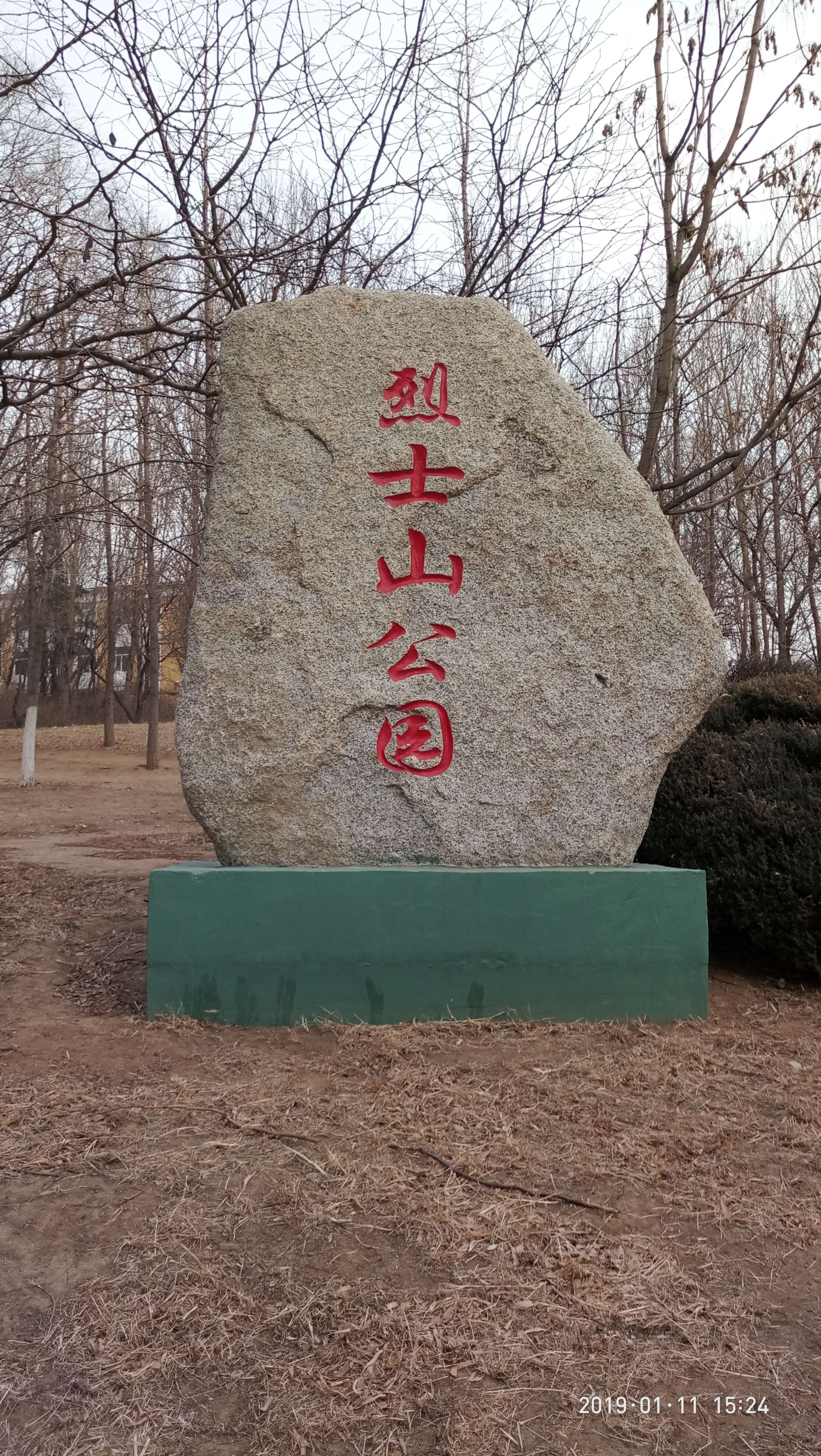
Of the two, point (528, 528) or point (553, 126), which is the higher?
point (553, 126)

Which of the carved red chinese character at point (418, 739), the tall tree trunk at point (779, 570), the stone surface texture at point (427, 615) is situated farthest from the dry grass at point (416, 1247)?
the tall tree trunk at point (779, 570)

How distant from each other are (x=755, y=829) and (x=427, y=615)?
1.78 m

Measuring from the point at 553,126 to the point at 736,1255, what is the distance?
5.38 m

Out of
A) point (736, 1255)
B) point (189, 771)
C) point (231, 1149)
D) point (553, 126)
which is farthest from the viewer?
point (553, 126)

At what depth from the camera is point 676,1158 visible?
9.09 feet

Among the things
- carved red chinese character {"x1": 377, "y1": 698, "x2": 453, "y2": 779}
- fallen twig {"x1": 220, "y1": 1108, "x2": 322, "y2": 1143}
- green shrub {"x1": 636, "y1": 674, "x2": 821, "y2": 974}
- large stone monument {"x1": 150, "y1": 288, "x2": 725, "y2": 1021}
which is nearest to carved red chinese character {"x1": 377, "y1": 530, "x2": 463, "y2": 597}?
large stone monument {"x1": 150, "y1": 288, "x2": 725, "y2": 1021}

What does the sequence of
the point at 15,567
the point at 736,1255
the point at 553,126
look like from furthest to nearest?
1. the point at 15,567
2. the point at 553,126
3. the point at 736,1255

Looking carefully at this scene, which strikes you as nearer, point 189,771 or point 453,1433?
point 453,1433

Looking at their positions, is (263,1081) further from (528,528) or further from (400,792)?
(528,528)

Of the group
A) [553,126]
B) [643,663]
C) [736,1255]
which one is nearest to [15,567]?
[553,126]

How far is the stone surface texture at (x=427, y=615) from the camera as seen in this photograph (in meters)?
3.85
